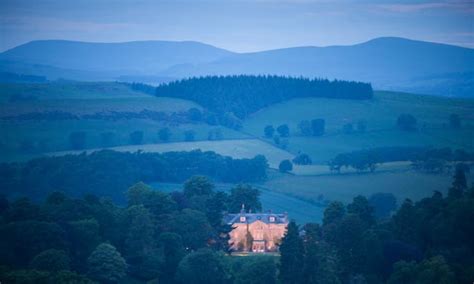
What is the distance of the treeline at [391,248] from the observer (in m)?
59.8

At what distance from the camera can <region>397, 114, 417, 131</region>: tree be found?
13138 centimetres

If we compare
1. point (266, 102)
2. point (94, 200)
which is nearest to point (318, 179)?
point (94, 200)

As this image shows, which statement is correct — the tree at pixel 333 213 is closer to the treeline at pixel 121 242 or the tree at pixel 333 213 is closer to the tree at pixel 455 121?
the treeline at pixel 121 242

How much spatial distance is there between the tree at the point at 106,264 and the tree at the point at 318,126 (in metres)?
73.9

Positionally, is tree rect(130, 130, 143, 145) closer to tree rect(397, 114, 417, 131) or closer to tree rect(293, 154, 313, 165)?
tree rect(293, 154, 313, 165)

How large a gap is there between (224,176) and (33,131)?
1146 inches

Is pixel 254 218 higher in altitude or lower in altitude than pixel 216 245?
higher

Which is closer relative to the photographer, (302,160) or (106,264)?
(106,264)

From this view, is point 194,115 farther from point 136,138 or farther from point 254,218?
point 254,218

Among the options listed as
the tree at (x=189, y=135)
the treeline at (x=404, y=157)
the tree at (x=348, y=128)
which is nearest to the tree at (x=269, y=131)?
the tree at (x=348, y=128)

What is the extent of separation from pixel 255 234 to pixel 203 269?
13465 mm

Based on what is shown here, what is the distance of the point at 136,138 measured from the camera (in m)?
125

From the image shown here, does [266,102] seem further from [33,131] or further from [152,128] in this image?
[33,131]

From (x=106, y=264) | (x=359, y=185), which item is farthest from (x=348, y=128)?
(x=106, y=264)
